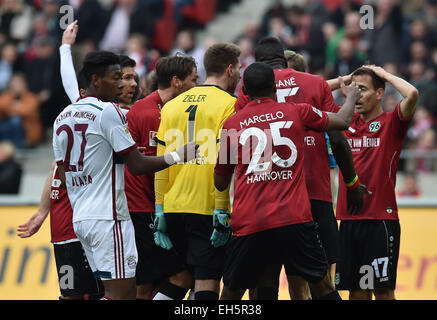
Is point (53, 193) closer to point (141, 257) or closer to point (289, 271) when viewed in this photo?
point (141, 257)

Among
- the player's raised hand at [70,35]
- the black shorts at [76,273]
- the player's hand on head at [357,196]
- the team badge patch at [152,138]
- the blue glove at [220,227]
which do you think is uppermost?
the player's raised hand at [70,35]

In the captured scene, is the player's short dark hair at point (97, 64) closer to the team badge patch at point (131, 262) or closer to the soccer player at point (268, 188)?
the soccer player at point (268, 188)

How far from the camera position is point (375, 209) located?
7723 mm

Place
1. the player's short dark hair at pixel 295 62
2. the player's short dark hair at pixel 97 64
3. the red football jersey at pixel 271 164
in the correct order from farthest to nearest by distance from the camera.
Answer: the player's short dark hair at pixel 295 62 < the player's short dark hair at pixel 97 64 < the red football jersey at pixel 271 164

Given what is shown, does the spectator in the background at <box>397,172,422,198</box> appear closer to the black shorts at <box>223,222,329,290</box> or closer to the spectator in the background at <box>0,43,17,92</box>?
the black shorts at <box>223,222,329,290</box>

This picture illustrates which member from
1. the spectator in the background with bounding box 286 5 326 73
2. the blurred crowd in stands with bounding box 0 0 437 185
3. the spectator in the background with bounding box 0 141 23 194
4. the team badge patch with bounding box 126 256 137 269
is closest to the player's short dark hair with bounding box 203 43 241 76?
the team badge patch with bounding box 126 256 137 269

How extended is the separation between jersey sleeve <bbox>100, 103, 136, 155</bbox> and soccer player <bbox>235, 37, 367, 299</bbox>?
1.58 m

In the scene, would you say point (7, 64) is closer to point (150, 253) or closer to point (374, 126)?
point (150, 253)

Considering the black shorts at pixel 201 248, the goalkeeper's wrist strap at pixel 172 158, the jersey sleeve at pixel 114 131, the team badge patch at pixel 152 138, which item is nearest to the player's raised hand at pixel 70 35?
the team badge patch at pixel 152 138

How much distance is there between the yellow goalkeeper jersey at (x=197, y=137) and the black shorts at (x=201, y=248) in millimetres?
71

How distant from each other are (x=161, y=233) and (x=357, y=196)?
1781mm

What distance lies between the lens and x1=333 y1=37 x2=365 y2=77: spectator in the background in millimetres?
13836

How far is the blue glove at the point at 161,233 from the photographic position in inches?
299
